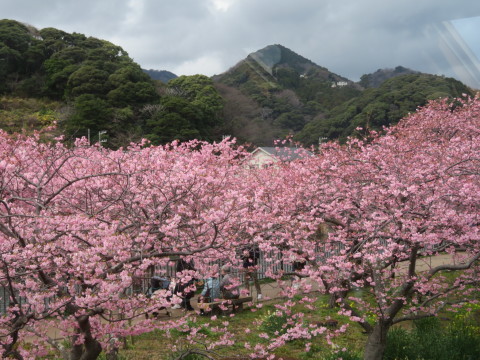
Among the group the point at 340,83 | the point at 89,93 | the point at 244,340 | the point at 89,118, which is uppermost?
the point at 340,83

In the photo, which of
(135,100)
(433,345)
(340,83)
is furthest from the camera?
(340,83)

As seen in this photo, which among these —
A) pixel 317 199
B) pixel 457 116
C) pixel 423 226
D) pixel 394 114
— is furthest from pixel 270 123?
pixel 423 226

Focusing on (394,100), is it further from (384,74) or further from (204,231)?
(204,231)

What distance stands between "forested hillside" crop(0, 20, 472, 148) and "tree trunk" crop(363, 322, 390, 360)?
17.2 metres

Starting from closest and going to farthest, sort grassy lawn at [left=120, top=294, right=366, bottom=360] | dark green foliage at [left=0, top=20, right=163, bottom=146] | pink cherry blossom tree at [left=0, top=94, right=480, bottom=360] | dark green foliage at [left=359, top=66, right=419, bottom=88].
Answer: pink cherry blossom tree at [left=0, top=94, right=480, bottom=360], grassy lawn at [left=120, top=294, right=366, bottom=360], dark green foliage at [left=359, top=66, right=419, bottom=88], dark green foliage at [left=0, top=20, right=163, bottom=146]

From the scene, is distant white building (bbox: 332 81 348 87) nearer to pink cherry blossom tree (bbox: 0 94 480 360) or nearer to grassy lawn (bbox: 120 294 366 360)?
pink cherry blossom tree (bbox: 0 94 480 360)

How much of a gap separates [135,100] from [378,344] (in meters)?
32.2

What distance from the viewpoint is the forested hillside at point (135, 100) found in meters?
29.9

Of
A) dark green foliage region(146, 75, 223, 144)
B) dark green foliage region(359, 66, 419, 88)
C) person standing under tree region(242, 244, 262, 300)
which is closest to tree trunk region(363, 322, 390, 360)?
person standing under tree region(242, 244, 262, 300)

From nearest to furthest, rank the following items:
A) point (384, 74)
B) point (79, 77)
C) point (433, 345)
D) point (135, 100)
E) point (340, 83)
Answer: point (433, 345) → point (384, 74) → point (135, 100) → point (79, 77) → point (340, 83)

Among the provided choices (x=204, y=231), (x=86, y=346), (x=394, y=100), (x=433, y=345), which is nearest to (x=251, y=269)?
(x=204, y=231)

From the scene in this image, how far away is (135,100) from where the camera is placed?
35.3 meters

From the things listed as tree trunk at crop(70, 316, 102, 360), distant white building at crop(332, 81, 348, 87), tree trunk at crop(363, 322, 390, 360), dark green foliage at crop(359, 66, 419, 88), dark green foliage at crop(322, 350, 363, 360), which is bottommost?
dark green foliage at crop(322, 350, 363, 360)

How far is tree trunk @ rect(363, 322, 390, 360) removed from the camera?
620 centimetres
